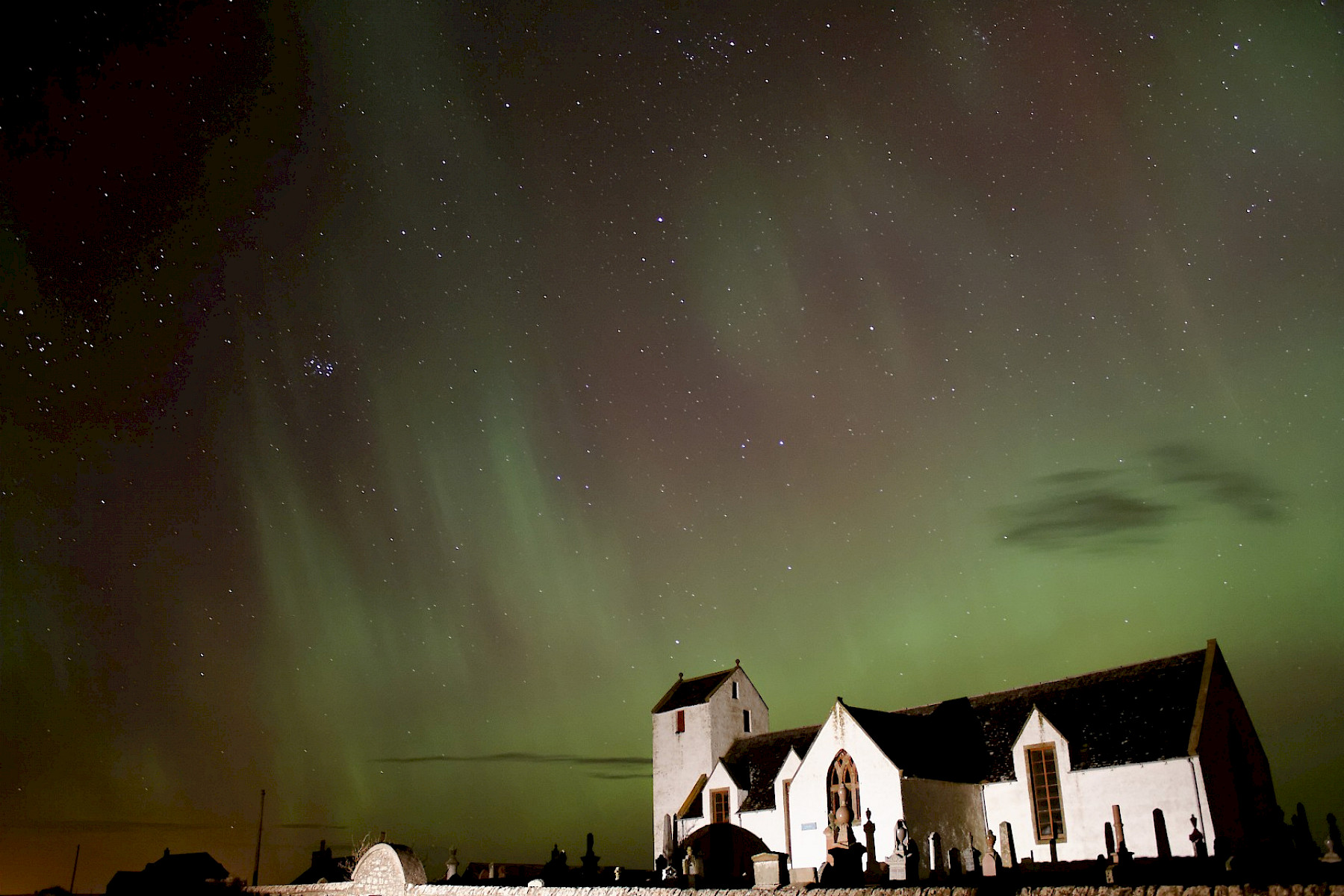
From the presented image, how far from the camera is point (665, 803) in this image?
4741 cm

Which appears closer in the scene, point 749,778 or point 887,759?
point 887,759

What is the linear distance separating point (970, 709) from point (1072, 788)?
23.4 ft

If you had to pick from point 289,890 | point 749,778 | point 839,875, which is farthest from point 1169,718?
point 289,890

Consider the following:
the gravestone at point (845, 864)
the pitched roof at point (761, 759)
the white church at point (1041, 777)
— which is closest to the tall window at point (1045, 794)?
the white church at point (1041, 777)

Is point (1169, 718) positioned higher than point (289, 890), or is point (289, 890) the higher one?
point (1169, 718)

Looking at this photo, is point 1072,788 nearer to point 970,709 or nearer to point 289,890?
point 970,709

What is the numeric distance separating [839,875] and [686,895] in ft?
24.2

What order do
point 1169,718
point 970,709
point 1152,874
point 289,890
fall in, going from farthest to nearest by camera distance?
1. point 970,709
2. point 289,890
3. point 1169,718
4. point 1152,874

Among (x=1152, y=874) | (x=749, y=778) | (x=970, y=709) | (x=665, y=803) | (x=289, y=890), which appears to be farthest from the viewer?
(x=665, y=803)

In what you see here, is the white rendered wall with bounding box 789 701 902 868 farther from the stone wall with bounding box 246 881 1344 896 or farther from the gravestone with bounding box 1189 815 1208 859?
the stone wall with bounding box 246 881 1344 896

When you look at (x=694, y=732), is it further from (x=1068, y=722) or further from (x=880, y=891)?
(x=880, y=891)

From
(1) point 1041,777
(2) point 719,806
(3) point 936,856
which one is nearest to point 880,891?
(3) point 936,856

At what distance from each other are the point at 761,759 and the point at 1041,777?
1560 cm

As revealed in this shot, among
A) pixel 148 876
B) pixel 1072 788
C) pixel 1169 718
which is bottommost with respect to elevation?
pixel 148 876
